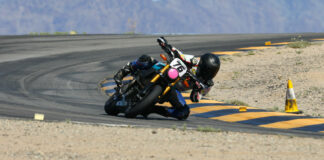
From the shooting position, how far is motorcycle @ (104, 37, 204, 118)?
32.6 ft

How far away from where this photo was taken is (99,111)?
11766 mm

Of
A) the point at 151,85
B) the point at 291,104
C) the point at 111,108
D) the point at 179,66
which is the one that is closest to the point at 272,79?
the point at 291,104

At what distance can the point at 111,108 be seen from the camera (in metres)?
10.9

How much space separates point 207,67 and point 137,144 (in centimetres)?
274

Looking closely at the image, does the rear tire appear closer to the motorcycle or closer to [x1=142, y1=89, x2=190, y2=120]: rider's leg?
the motorcycle

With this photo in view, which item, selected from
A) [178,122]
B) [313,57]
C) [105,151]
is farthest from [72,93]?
[313,57]

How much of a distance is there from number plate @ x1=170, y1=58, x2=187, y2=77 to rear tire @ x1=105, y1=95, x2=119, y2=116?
4.85 feet

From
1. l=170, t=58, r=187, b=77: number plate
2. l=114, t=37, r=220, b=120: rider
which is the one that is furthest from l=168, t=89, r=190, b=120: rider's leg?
l=170, t=58, r=187, b=77: number plate

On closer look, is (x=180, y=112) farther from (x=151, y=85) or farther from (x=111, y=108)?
(x=111, y=108)

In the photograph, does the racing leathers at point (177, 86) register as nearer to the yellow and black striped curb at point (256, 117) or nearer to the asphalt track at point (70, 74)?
the asphalt track at point (70, 74)

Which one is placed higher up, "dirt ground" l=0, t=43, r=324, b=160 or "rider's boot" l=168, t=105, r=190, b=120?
"rider's boot" l=168, t=105, r=190, b=120

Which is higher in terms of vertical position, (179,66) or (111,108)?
(179,66)

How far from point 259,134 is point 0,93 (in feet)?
26.5

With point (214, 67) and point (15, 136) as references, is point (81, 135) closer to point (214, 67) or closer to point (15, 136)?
point (15, 136)
